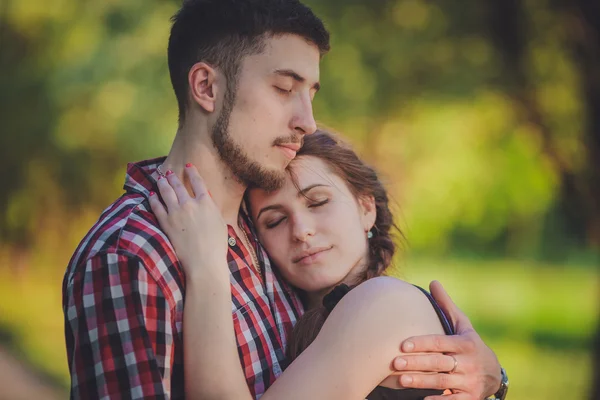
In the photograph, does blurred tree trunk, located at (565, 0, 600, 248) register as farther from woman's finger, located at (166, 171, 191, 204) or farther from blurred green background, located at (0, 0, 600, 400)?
woman's finger, located at (166, 171, 191, 204)

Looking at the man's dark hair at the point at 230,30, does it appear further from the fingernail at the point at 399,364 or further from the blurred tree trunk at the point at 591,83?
the blurred tree trunk at the point at 591,83

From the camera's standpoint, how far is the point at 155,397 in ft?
5.01

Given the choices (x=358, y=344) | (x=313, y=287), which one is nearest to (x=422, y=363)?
(x=358, y=344)

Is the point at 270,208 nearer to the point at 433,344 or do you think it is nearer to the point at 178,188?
the point at 178,188

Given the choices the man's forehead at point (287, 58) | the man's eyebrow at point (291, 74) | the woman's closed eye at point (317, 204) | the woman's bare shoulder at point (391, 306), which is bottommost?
the woman's bare shoulder at point (391, 306)

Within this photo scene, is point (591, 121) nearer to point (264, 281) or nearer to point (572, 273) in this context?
point (264, 281)

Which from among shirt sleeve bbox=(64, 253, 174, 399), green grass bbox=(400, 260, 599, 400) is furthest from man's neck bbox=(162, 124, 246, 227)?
green grass bbox=(400, 260, 599, 400)

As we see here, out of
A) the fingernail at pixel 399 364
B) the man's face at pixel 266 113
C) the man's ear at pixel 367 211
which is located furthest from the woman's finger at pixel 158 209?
the man's ear at pixel 367 211

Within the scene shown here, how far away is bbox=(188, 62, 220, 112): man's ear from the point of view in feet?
6.52

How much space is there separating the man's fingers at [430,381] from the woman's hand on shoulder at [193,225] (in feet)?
1.50

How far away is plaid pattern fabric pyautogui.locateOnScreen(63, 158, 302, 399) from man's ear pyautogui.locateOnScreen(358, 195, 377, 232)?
643 mm

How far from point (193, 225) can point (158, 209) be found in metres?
0.09

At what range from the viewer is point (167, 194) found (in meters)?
1.85

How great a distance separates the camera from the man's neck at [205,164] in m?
1.97
